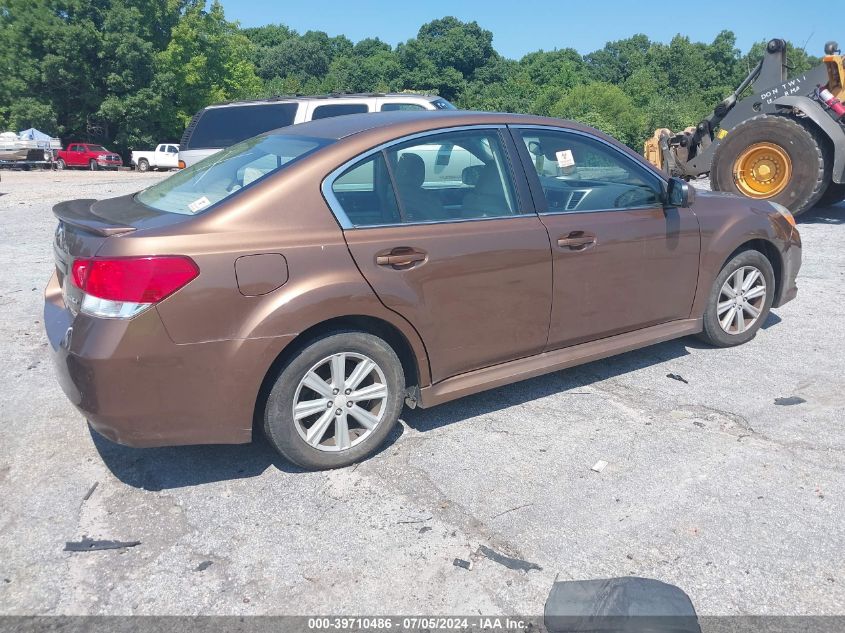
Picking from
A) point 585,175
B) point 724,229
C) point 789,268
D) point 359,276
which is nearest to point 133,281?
point 359,276

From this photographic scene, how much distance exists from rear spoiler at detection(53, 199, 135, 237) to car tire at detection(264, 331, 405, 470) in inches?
38.1

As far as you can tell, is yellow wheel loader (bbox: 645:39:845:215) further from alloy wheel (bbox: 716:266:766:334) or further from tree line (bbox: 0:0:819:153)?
tree line (bbox: 0:0:819:153)

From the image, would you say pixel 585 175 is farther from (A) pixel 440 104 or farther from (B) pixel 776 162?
(B) pixel 776 162

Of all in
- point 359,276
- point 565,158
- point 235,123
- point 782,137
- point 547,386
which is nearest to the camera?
point 359,276

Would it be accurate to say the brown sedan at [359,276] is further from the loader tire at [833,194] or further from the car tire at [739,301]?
the loader tire at [833,194]

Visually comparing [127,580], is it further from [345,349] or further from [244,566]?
[345,349]

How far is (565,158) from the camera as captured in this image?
4410mm

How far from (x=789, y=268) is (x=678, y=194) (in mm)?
1479

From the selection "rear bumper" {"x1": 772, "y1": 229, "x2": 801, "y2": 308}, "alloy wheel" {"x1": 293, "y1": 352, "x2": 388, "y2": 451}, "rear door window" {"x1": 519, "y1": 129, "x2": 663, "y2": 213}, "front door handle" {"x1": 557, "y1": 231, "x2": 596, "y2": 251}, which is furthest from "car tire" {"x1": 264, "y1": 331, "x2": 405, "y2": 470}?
"rear bumper" {"x1": 772, "y1": 229, "x2": 801, "y2": 308}

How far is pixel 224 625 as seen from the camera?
2594mm

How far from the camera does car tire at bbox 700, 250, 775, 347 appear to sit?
5141mm

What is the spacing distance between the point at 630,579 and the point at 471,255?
176 centimetres

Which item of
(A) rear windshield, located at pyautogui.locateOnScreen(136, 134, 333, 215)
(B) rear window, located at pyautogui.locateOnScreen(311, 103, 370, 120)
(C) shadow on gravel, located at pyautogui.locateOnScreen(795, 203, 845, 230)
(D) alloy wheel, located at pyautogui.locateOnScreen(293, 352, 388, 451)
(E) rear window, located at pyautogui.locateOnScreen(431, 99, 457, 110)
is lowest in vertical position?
(D) alloy wheel, located at pyautogui.locateOnScreen(293, 352, 388, 451)

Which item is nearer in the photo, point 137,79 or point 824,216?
point 824,216
